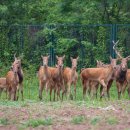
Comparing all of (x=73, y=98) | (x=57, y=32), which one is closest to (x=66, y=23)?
(x=57, y=32)

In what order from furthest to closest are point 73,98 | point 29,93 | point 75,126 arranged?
point 29,93 → point 73,98 → point 75,126

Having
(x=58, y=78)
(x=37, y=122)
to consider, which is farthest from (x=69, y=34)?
(x=37, y=122)

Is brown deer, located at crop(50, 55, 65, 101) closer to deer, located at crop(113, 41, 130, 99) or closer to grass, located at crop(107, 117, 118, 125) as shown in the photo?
deer, located at crop(113, 41, 130, 99)

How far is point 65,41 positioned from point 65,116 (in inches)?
529

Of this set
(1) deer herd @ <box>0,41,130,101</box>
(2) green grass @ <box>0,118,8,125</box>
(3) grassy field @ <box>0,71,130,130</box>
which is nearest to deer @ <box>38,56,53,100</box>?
(1) deer herd @ <box>0,41,130,101</box>

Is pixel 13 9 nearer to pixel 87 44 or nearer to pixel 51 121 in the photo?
pixel 87 44

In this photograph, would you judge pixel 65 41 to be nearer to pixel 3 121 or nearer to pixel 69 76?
pixel 69 76

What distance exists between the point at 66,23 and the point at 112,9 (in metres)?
2.52

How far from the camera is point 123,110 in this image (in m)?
14.1

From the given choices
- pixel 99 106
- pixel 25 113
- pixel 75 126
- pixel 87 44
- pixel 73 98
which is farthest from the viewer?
pixel 87 44

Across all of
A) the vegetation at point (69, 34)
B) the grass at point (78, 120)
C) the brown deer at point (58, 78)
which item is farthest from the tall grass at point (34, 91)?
the grass at point (78, 120)

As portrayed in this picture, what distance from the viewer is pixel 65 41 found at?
26.5m

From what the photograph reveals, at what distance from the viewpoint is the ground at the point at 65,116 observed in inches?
483

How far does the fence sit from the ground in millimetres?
11038
